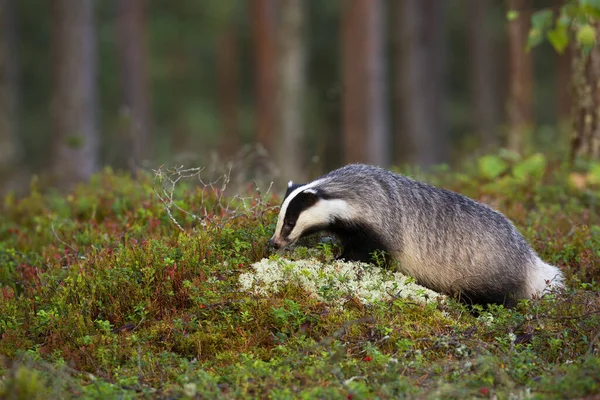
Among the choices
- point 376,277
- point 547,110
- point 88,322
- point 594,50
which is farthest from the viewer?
point 547,110

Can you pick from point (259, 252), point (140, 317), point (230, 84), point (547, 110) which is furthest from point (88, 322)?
point (547, 110)

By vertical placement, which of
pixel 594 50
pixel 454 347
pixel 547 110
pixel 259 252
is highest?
pixel 594 50

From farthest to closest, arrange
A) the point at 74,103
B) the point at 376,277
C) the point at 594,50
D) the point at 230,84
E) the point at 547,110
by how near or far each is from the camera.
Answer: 1. the point at 547,110
2. the point at 230,84
3. the point at 74,103
4. the point at 594,50
5. the point at 376,277

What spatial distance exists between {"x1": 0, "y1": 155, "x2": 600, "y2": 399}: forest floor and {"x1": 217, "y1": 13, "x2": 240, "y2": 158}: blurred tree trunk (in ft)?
79.2

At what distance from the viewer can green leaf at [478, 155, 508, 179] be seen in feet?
33.0

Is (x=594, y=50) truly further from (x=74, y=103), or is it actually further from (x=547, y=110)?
(x=547, y=110)

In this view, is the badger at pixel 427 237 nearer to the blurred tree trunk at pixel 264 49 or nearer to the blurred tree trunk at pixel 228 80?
the blurred tree trunk at pixel 264 49

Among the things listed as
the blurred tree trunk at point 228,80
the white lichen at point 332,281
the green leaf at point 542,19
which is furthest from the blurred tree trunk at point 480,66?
the green leaf at point 542,19

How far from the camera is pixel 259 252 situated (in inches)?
252

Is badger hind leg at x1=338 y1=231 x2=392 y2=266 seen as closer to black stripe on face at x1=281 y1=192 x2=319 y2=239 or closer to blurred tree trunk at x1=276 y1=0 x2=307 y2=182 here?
black stripe on face at x1=281 y1=192 x2=319 y2=239

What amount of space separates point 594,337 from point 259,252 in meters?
2.71

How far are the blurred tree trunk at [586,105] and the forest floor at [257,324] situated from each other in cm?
280

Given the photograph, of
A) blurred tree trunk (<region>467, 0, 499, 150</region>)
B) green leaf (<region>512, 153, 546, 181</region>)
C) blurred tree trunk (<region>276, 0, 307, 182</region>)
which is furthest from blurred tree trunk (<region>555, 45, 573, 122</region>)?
green leaf (<region>512, 153, 546, 181</region>)

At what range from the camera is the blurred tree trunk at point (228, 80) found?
3150 centimetres
